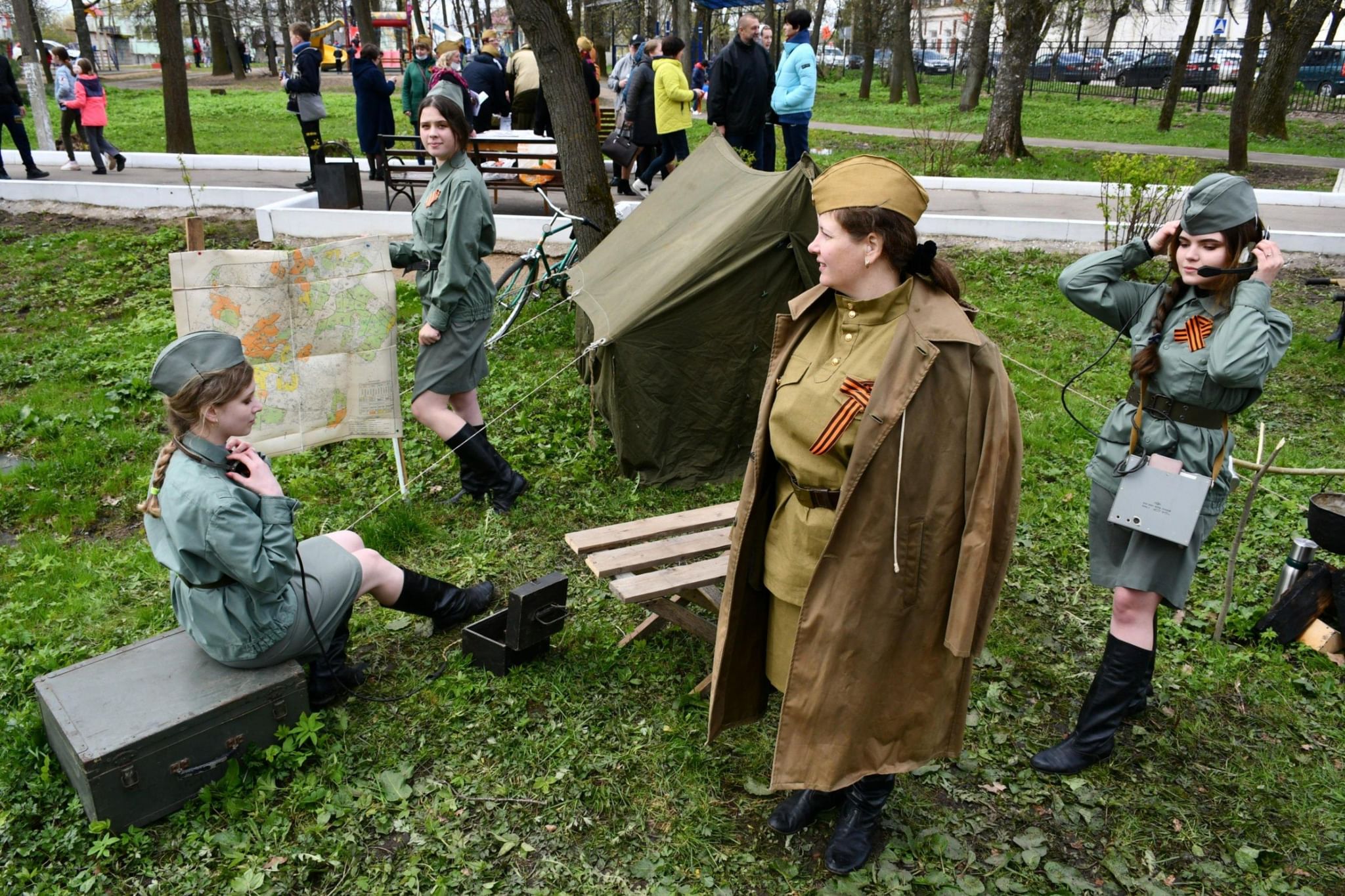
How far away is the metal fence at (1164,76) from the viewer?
26.8 metres

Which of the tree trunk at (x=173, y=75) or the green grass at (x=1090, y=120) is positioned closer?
the tree trunk at (x=173, y=75)

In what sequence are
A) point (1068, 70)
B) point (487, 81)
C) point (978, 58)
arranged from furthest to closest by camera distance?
point (1068, 70)
point (978, 58)
point (487, 81)

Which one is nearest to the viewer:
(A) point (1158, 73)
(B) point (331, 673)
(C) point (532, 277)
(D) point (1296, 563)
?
(B) point (331, 673)

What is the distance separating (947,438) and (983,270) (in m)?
7.35

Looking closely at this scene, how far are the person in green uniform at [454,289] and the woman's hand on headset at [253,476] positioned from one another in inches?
64.0

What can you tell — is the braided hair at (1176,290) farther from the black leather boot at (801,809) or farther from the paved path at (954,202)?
the paved path at (954,202)

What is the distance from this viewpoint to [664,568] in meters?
3.64

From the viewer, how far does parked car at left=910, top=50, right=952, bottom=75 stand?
43531 mm

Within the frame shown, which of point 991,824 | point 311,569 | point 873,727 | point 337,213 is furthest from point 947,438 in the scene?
point 337,213

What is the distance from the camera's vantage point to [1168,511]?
9.55 ft

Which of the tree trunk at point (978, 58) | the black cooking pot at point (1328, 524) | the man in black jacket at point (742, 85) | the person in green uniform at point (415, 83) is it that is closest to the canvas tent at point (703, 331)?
the black cooking pot at point (1328, 524)

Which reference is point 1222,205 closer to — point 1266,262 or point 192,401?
point 1266,262

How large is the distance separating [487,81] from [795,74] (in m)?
4.10

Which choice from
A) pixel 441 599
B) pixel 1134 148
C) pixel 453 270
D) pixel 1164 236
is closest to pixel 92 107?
pixel 453 270
